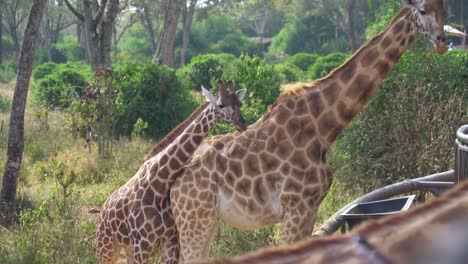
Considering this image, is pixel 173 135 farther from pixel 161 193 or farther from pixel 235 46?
pixel 235 46

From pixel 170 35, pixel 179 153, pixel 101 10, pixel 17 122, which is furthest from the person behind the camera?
pixel 170 35

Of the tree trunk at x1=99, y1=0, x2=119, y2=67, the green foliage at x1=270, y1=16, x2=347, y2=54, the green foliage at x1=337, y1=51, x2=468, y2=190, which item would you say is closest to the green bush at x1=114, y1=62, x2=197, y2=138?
the tree trunk at x1=99, y1=0, x2=119, y2=67

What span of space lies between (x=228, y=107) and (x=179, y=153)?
42 cm

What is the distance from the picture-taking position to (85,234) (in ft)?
20.2

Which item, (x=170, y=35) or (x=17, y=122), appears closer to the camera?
(x=17, y=122)

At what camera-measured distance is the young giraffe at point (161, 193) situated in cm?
445

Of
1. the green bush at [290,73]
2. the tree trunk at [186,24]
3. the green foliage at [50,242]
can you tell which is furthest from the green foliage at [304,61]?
the green foliage at [50,242]

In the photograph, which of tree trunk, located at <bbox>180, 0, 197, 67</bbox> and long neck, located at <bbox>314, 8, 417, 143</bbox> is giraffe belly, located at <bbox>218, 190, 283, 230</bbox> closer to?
long neck, located at <bbox>314, 8, 417, 143</bbox>

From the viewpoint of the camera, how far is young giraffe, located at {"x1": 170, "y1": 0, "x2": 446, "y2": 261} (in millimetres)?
4184

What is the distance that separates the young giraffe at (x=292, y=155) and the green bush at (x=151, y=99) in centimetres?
805

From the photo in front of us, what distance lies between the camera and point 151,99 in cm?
1288

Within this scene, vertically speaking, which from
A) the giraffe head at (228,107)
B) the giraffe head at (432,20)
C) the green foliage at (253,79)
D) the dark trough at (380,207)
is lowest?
the dark trough at (380,207)

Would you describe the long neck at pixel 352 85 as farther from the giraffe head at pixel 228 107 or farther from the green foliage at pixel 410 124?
the green foliage at pixel 410 124

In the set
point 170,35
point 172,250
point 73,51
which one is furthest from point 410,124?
point 73,51
